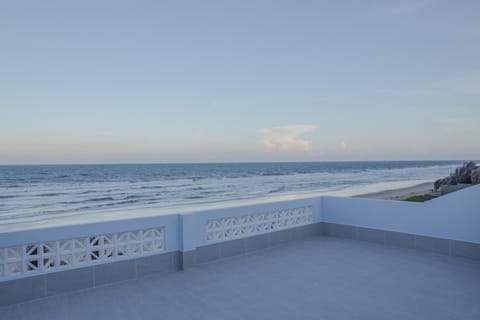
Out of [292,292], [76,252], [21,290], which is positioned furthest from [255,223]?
[21,290]

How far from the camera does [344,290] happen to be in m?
3.33

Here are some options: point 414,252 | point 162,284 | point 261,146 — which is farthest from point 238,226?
point 261,146

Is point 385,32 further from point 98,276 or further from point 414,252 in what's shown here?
point 98,276

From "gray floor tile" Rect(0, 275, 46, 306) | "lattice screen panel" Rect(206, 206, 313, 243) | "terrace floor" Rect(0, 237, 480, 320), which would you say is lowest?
"terrace floor" Rect(0, 237, 480, 320)

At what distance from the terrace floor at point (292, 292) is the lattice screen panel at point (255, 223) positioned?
383 millimetres

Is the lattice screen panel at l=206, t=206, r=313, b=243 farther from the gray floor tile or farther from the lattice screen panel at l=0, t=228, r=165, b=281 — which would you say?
the gray floor tile

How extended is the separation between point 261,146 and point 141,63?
13016 mm

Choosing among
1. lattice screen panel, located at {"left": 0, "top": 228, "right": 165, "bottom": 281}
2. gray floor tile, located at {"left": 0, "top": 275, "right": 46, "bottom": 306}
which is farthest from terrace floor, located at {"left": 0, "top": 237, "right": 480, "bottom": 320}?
lattice screen panel, located at {"left": 0, "top": 228, "right": 165, "bottom": 281}

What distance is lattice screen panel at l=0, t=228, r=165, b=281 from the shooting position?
10.3 ft

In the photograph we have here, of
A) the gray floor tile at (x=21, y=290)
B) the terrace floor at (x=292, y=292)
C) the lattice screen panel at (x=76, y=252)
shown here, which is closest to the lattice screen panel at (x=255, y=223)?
the terrace floor at (x=292, y=292)

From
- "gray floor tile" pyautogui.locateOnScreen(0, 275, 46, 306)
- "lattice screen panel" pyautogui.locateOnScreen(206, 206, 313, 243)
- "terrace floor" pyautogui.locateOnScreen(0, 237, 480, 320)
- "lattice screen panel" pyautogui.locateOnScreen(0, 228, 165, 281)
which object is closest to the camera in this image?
"terrace floor" pyautogui.locateOnScreen(0, 237, 480, 320)

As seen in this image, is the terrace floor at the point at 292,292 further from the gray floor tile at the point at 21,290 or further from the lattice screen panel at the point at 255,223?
the lattice screen panel at the point at 255,223

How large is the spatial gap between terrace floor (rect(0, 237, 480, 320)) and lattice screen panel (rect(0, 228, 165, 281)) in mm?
288

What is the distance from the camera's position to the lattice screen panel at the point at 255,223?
4.53 m
